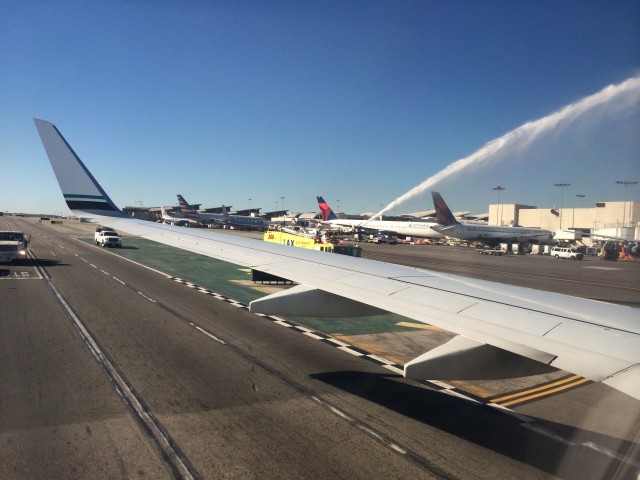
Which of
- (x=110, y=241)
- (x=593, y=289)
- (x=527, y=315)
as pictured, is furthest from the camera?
(x=110, y=241)

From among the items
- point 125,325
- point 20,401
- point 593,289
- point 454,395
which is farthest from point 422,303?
point 593,289

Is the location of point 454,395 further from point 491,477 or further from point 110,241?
point 110,241

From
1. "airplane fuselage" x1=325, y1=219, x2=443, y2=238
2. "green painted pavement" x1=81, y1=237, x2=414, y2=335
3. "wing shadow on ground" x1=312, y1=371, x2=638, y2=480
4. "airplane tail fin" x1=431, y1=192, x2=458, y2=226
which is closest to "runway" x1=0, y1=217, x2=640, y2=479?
"wing shadow on ground" x1=312, y1=371, x2=638, y2=480

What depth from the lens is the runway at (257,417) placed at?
5473 millimetres

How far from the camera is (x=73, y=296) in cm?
1697

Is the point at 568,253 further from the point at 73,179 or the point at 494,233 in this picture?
the point at 73,179

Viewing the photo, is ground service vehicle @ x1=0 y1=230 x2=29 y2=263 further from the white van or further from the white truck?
the white van

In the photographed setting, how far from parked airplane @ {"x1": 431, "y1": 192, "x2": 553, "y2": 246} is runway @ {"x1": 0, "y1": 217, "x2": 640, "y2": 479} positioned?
38267 mm

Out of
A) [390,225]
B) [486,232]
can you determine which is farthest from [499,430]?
[390,225]

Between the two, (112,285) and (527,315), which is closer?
(527,315)

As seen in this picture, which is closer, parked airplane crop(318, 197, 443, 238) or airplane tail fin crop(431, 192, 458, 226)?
airplane tail fin crop(431, 192, 458, 226)

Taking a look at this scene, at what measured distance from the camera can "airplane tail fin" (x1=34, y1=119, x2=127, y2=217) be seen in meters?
8.55

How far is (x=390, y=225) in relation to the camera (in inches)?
2525

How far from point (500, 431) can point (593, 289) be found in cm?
2233
